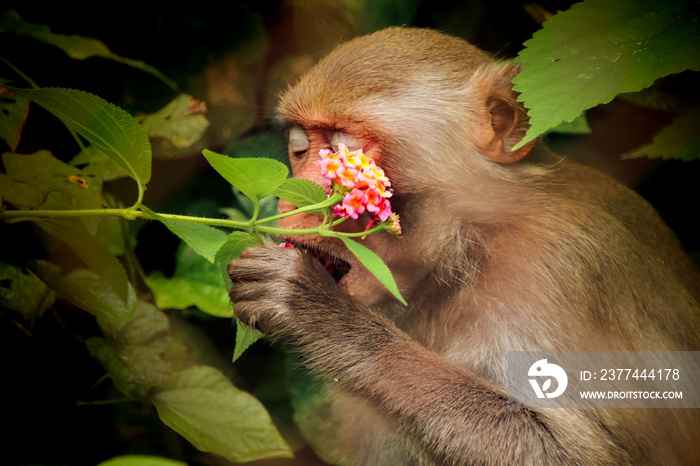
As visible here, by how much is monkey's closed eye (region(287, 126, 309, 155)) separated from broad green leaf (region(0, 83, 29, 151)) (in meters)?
1.11

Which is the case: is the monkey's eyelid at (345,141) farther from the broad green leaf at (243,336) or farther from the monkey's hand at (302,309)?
the broad green leaf at (243,336)

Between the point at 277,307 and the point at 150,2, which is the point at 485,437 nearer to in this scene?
the point at 277,307

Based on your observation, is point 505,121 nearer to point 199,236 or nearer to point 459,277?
point 459,277

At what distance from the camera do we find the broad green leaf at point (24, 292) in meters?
2.33

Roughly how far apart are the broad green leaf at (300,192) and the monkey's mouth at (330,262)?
1.31 ft

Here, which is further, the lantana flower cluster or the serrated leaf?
the serrated leaf

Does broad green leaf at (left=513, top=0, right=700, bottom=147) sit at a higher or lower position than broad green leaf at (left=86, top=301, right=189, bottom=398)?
higher

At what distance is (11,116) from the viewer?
2523mm

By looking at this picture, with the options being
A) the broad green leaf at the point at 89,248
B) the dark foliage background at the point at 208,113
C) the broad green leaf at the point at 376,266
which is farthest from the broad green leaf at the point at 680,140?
the broad green leaf at the point at 89,248

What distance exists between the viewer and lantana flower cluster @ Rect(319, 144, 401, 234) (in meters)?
1.90

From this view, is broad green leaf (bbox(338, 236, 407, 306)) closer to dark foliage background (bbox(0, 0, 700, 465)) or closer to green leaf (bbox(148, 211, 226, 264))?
green leaf (bbox(148, 211, 226, 264))

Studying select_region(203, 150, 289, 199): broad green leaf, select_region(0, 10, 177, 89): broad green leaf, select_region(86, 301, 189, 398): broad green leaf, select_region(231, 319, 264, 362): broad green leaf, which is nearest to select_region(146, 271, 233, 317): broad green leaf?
select_region(86, 301, 189, 398): broad green leaf

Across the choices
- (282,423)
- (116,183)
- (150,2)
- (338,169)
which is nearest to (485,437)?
(338,169)

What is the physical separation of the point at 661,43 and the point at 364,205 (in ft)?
3.69
